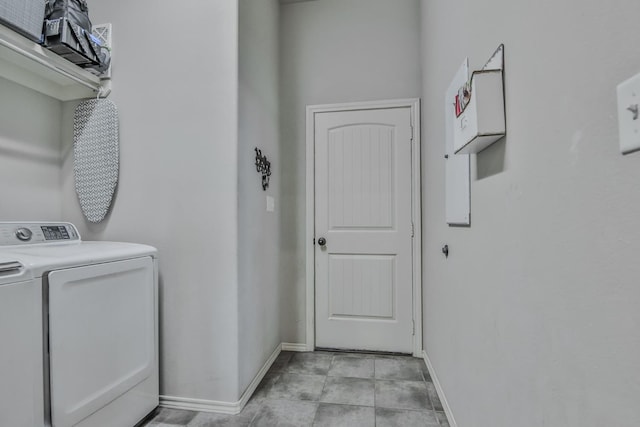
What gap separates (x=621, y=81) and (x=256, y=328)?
6.94ft

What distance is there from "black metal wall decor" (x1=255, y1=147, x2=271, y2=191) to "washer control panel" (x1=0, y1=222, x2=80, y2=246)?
1153mm

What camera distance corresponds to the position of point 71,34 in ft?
5.29

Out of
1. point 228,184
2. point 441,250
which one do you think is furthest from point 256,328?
point 441,250

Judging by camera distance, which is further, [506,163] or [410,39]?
[410,39]

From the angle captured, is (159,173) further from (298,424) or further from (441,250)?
(441,250)

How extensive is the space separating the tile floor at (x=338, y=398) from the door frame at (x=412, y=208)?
0.91 feet

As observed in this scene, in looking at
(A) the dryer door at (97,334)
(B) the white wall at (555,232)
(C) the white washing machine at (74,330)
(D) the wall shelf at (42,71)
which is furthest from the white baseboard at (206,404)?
(D) the wall shelf at (42,71)

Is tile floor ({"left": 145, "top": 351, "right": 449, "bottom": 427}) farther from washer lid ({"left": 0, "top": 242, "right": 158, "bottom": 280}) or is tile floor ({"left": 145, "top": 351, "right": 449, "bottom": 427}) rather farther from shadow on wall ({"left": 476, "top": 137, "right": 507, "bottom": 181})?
shadow on wall ({"left": 476, "top": 137, "right": 507, "bottom": 181})

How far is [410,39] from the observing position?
104 inches

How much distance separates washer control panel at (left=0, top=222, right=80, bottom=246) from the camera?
145 cm

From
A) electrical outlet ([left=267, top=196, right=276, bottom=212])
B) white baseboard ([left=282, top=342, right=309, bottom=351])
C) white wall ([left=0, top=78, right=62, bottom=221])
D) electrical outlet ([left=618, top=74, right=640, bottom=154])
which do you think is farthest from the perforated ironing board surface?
electrical outlet ([left=618, top=74, right=640, bottom=154])

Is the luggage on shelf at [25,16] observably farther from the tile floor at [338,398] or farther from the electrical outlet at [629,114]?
the electrical outlet at [629,114]

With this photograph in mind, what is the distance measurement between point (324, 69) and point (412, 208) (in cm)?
145

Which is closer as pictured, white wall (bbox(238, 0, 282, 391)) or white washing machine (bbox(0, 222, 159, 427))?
white washing machine (bbox(0, 222, 159, 427))
